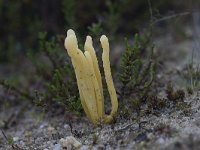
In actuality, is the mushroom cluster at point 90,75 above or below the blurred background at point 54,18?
below

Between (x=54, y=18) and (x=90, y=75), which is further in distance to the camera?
(x=54, y=18)

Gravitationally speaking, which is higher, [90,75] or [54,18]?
[54,18]

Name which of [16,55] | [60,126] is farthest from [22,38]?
[60,126]

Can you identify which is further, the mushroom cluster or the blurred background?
the blurred background

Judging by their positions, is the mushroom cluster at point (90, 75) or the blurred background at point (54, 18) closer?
the mushroom cluster at point (90, 75)

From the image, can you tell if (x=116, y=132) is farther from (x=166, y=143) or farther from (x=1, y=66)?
(x=1, y=66)
